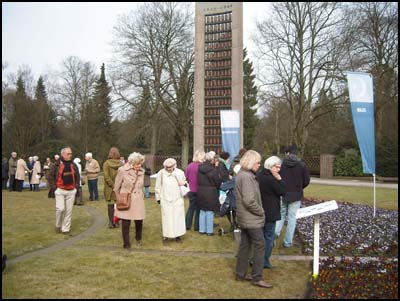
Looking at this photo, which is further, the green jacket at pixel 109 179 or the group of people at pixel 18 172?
the group of people at pixel 18 172

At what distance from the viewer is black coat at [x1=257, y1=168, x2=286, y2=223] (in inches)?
227

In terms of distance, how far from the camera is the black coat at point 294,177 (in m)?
7.47

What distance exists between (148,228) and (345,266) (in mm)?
5030

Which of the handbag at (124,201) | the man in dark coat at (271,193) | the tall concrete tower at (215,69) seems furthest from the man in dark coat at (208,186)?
the tall concrete tower at (215,69)

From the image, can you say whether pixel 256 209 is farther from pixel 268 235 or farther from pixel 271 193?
pixel 268 235

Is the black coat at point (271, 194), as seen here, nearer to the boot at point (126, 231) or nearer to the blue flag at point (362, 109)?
the boot at point (126, 231)

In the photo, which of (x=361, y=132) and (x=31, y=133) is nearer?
(x=361, y=132)

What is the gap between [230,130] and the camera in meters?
17.7

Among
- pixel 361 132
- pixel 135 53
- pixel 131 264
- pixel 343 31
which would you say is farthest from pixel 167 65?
pixel 131 264

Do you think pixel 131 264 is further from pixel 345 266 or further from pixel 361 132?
pixel 361 132

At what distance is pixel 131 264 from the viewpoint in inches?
251

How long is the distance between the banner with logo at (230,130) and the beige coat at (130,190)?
34.3 ft

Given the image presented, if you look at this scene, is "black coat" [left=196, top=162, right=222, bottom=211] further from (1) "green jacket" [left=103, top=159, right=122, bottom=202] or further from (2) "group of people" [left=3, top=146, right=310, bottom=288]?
(1) "green jacket" [left=103, top=159, right=122, bottom=202]

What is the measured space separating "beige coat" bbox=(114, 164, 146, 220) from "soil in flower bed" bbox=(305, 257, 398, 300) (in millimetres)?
3504
